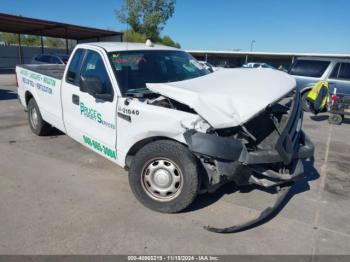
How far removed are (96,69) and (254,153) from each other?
2528mm

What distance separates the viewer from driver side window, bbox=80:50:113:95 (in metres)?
4.05

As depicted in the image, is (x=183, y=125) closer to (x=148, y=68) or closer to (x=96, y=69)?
(x=148, y=68)

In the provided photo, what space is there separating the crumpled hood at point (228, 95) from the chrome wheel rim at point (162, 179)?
70 cm

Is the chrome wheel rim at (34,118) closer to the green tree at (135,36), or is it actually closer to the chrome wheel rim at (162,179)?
the chrome wheel rim at (162,179)

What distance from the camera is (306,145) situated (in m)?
3.89

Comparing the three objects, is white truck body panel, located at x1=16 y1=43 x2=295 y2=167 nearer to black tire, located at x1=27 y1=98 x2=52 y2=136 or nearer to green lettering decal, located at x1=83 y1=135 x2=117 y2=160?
green lettering decal, located at x1=83 y1=135 x2=117 y2=160

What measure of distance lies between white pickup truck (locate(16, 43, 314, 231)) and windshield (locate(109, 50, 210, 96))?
2 cm

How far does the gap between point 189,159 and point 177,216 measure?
74cm

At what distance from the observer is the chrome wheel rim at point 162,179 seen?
3432mm

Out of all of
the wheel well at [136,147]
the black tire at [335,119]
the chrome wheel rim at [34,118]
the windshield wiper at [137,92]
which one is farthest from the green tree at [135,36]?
the wheel well at [136,147]

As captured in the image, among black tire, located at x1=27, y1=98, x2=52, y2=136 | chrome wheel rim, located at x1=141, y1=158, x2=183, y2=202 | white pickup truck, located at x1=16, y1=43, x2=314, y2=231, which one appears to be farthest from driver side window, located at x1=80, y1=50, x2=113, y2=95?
black tire, located at x1=27, y1=98, x2=52, y2=136

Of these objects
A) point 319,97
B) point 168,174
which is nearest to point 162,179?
point 168,174

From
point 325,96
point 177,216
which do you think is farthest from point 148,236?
point 325,96

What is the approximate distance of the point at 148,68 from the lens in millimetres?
4477
